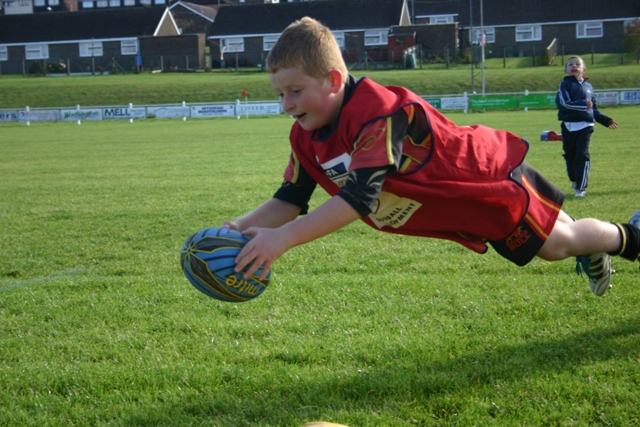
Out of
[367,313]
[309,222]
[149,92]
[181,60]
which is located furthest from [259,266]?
[181,60]

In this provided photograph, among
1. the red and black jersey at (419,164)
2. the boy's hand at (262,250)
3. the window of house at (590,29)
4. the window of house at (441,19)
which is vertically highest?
the window of house at (441,19)

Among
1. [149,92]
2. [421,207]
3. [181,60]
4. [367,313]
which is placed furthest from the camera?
[181,60]

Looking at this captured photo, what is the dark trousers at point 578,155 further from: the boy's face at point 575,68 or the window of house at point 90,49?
the window of house at point 90,49

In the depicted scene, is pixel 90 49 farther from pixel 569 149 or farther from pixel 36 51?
pixel 569 149

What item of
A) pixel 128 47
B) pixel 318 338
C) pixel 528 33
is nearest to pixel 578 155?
pixel 318 338

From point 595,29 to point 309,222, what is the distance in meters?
80.5

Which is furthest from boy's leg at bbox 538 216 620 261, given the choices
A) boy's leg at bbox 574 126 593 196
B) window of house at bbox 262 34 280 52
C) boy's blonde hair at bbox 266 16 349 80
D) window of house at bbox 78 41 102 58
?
window of house at bbox 78 41 102 58

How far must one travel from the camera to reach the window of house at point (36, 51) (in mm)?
89125

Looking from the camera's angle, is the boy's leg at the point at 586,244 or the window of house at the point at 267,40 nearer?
the boy's leg at the point at 586,244

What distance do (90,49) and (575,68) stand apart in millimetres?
82111

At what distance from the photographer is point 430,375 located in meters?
4.48

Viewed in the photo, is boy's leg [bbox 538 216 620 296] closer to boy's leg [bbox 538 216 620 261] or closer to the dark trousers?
boy's leg [bbox 538 216 620 261]

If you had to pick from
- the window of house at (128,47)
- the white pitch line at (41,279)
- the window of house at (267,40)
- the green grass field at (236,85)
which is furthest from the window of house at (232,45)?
the white pitch line at (41,279)

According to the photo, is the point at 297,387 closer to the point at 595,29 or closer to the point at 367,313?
the point at 367,313
